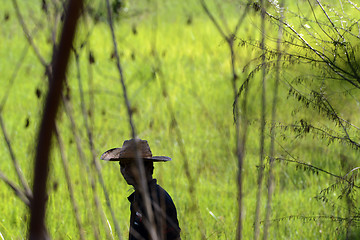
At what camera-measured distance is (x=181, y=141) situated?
14.3 ft

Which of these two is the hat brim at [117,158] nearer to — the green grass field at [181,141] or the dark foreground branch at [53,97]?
the green grass field at [181,141]

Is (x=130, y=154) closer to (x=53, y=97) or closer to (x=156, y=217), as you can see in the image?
(x=156, y=217)

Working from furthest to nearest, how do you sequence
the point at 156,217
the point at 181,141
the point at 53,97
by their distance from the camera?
the point at 181,141 < the point at 156,217 < the point at 53,97

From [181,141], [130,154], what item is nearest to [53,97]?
[130,154]

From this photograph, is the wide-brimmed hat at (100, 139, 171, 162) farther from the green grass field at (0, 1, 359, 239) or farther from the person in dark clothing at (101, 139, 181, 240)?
the green grass field at (0, 1, 359, 239)

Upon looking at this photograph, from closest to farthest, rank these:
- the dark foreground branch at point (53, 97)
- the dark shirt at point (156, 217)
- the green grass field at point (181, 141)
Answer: the dark foreground branch at point (53, 97) → the dark shirt at point (156, 217) → the green grass field at point (181, 141)

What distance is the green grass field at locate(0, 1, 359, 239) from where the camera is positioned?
4.20 metres

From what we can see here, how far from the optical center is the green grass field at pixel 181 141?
4.20 metres

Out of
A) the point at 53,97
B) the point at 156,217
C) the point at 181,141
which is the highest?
the point at 181,141

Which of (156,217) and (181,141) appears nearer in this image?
(156,217)

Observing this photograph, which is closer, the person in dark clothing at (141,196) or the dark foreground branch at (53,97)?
the dark foreground branch at (53,97)

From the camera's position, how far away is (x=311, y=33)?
10.9ft

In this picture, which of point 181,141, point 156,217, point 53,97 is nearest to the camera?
point 53,97

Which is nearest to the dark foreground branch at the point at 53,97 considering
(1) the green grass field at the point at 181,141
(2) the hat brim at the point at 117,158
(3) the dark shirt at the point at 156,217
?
(1) the green grass field at the point at 181,141
